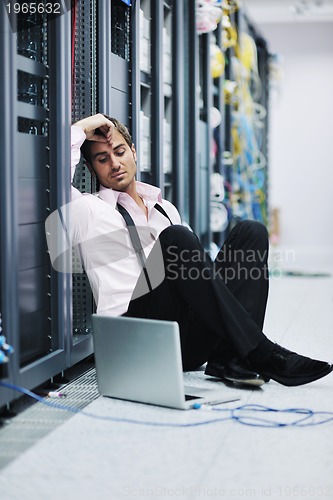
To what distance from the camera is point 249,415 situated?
6.98ft

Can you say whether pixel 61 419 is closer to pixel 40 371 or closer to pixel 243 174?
pixel 40 371

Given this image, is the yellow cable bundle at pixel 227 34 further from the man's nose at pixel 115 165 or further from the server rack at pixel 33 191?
the server rack at pixel 33 191

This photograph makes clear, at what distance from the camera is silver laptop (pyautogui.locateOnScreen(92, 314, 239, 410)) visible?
6.93 ft

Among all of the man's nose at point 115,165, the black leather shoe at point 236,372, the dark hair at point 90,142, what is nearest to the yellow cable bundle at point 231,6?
the dark hair at point 90,142

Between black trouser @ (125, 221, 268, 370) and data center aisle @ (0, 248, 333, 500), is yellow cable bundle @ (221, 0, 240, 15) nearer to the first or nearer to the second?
black trouser @ (125, 221, 268, 370)

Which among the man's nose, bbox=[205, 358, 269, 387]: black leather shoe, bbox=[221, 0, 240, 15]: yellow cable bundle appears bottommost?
bbox=[205, 358, 269, 387]: black leather shoe

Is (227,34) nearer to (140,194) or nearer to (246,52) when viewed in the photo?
(246,52)

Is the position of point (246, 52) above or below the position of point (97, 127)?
above

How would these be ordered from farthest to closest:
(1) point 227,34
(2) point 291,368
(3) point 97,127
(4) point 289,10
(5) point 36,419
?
(4) point 289,10
(1) point 227,34
(3) point 97,127
(2) point 291,368
(5) point 36,419

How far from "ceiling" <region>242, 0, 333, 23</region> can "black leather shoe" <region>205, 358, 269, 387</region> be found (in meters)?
5.73

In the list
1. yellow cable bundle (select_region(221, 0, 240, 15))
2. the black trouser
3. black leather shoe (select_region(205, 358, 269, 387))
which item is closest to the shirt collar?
the black trouser

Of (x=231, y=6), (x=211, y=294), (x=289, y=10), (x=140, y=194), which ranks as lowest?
(x=211, y=294)

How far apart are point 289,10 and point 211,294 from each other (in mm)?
6682

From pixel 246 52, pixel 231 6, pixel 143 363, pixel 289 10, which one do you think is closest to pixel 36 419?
pixel 143 363
